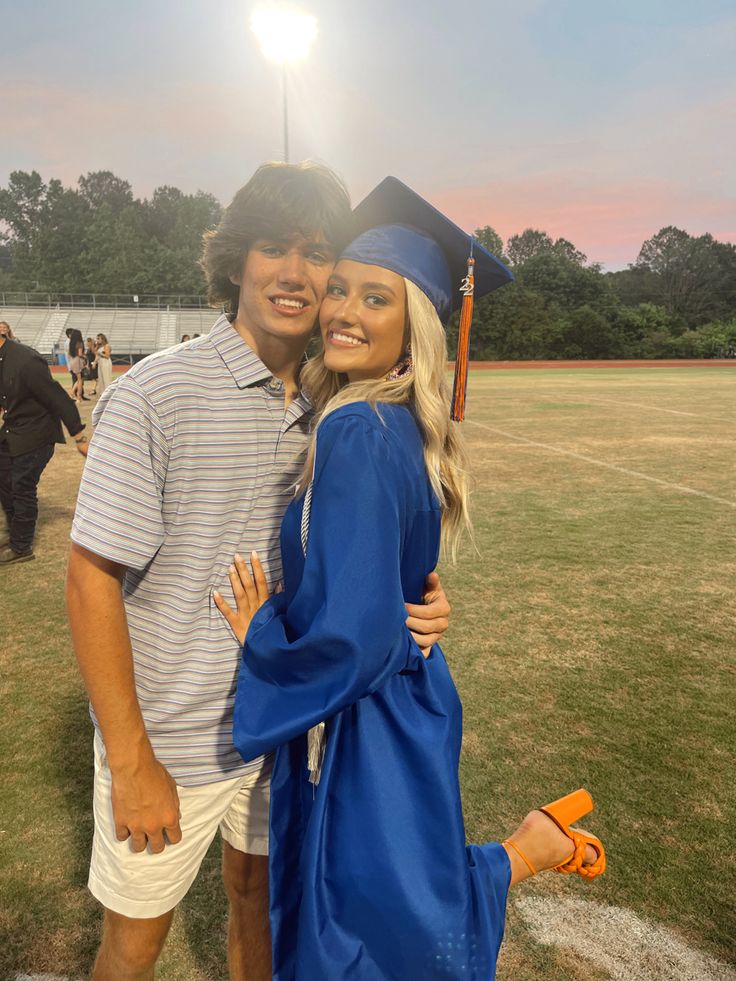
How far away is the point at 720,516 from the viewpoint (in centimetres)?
741

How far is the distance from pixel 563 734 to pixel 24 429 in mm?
4825

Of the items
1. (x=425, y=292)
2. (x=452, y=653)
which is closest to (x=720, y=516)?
(x=452, y=653)

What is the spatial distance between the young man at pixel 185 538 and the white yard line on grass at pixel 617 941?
50.4 inches

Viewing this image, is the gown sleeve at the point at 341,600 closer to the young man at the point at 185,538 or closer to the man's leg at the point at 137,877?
the young man at the point at 185,538

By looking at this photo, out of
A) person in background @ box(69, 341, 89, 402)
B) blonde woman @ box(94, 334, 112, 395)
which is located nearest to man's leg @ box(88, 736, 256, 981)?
blonde woman @ box(94, 334, 112, 395)

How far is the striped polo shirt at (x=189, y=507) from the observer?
1.36m

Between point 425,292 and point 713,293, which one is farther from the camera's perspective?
point 713,293

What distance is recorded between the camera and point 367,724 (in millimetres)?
1359

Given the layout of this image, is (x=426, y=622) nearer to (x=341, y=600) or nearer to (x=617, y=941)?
(x=341, y=600)

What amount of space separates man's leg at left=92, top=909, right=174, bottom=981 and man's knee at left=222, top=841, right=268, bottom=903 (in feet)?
1.02

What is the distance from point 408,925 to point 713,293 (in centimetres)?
9534

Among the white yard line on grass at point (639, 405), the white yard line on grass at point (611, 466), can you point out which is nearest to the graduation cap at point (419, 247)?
the white yard line on grass at point (611, 466)

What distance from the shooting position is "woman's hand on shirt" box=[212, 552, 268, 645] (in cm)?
152

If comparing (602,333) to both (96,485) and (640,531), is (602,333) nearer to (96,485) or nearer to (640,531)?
(640,531)
